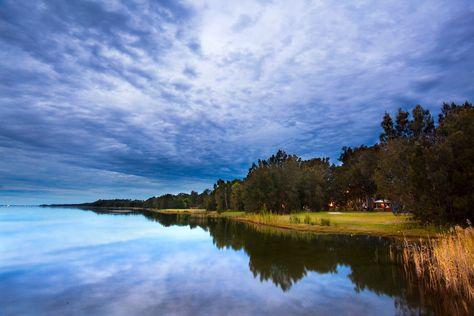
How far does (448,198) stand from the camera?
29203 millimetres

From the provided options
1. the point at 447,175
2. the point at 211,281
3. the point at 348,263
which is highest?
the point at 447,175

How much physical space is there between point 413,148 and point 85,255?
31.7 metres

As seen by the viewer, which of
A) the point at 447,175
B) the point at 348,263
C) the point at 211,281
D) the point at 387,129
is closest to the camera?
the point at 211,281

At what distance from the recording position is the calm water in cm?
1412

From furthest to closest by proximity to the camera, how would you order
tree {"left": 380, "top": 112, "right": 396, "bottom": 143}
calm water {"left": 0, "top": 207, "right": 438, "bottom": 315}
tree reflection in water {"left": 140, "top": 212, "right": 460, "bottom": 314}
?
tree {"left": 380, "top": 112, "right": 396, "bottom": 143} < tree reflection in water {"left": 140, "top": 212, "right": 460, "bottom": 314} < calm water {"left": 0, "top": 207, "right": 438, "bottom": 315}

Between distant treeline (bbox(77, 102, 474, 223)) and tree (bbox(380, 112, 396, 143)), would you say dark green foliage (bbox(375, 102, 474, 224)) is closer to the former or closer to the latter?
distant treeline (bbox(77, 102, 474, 223))

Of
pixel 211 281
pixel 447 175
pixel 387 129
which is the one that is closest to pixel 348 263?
pixel 211 281

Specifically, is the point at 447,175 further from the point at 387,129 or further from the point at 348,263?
the point at 387,129

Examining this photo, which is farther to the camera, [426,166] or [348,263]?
[426,166]

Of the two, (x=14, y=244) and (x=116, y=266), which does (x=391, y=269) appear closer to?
(x=116, y=266)

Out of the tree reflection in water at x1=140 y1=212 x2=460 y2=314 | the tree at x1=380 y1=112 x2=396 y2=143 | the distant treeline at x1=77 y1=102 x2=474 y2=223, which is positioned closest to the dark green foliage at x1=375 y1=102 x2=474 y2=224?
the distant treeline at x1=77 y1=102 x2=474 y2=223

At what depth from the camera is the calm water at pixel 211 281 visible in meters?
14.1

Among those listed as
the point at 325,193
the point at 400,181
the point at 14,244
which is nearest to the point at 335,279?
the point at 400,181

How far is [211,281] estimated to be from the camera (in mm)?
19266
